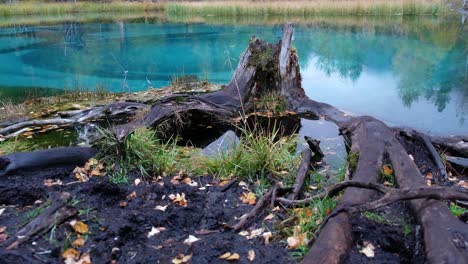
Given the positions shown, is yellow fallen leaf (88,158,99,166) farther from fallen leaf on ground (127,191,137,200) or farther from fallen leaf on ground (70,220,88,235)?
fallen leaf on ground (70,220,88,235)

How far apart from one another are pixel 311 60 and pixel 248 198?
34.1 feet

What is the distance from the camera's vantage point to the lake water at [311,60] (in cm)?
867

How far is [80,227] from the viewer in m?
2.90

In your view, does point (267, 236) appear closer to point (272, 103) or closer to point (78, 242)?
point (78, 242)

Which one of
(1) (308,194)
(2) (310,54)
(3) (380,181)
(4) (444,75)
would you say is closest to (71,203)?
(1) (308,194)

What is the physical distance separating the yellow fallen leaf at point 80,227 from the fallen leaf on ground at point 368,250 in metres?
1.80

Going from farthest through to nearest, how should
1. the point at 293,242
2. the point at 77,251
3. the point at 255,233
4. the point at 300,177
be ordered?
the point at 300,177
the point at 255,233
the point at 293,242
the point at 77,251

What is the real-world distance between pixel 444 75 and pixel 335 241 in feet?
31.6

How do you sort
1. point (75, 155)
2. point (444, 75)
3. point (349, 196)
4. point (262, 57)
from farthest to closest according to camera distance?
1. point (444, 75)
2. point (262, 57)
3. point (75, 155)
4. point (349, 196)

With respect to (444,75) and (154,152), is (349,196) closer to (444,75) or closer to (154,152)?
(154,152)

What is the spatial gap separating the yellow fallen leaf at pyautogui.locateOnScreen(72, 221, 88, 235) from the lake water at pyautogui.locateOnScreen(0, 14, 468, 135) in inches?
204

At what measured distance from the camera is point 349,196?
9.58 ft

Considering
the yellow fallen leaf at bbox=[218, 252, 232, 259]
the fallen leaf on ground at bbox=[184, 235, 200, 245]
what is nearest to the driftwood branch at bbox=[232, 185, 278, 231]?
the fallen leaf on ground at bbox=[184, 235, 200, 245]

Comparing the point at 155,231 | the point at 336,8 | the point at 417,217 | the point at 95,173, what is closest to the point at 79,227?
the point at 155,231
